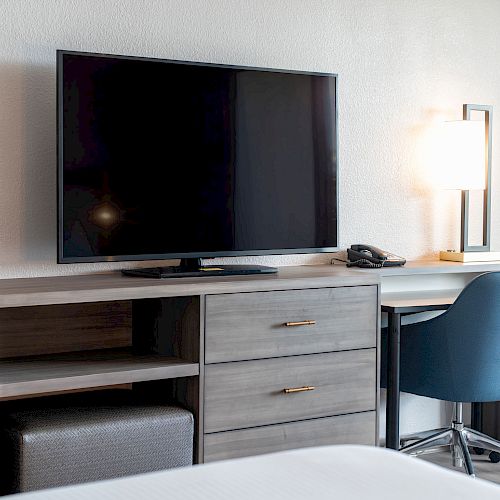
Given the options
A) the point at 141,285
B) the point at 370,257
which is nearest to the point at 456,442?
the point at 370,257

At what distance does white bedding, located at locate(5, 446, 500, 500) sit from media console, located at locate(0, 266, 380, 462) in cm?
111

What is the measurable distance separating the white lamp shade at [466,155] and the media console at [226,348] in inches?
29.2

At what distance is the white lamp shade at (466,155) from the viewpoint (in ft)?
11.0

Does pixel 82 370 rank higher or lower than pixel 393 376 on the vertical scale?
→ higher

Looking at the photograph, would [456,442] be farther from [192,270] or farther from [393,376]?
[192,270]

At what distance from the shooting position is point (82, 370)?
240 centimetres

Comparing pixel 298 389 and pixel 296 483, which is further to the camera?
pixel 298 389

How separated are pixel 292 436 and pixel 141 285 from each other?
26.7 inches

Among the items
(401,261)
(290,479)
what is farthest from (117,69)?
(290,479)

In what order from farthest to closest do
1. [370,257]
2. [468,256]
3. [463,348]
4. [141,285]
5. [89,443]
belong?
[468,256], [370,257], [463,348], [141,285], [89,443]

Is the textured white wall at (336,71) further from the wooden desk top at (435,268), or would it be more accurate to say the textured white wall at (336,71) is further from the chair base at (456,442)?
the chair base at (456,442)

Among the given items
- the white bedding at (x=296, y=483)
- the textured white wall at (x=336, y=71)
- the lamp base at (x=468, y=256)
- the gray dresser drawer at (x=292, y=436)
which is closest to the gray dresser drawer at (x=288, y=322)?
the gray dresser drawer at (x=292, y=436)

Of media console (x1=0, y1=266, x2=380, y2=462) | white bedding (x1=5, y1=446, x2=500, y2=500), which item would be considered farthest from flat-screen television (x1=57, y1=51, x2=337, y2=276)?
white bedding (x1=5, y1=446, x2=500, y2=500)

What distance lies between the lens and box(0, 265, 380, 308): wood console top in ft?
7.55
